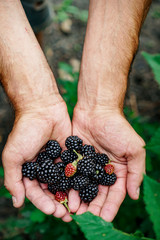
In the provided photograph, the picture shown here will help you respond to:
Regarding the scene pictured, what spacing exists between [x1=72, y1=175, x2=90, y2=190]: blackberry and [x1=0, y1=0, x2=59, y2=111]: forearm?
1.14m

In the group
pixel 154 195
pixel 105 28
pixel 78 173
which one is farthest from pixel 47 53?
pixel 154 195

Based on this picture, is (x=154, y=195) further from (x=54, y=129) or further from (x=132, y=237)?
(x=54, y=129)

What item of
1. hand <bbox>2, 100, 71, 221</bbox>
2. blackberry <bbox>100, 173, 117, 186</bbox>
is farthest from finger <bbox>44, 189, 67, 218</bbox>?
blackberry <bbox>100, 173, 117, 186</bbox>

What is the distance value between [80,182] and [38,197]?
52cm

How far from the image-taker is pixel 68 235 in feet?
9.81

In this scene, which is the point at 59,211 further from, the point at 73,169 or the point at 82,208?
the point at 73,169

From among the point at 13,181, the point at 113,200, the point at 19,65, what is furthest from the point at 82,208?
the point at 19,65

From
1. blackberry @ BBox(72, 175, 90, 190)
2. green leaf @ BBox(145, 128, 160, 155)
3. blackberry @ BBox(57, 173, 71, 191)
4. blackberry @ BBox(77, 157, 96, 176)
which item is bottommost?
blackberry @ BBox(57, 173, 71, 191)

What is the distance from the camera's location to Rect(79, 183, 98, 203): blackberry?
2578 mm

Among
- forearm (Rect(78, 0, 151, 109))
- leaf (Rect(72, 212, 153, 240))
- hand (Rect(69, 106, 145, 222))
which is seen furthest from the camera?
forearm (Rect(78, 0, 151, 109))

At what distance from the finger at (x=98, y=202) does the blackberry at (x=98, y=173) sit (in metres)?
0.12

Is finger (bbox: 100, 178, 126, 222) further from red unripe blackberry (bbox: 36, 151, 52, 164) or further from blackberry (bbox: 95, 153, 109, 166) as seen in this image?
red unripe blackberry (bbox: 36, 151, 52, 164)

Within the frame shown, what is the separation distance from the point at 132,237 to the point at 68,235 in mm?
1754

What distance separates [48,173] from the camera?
→ 2.66m
